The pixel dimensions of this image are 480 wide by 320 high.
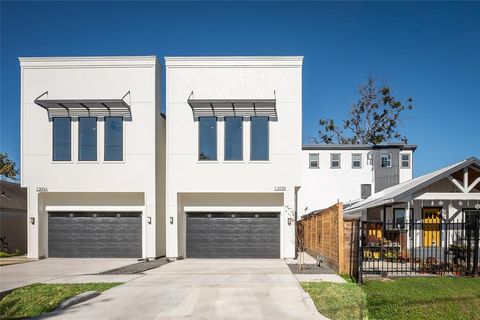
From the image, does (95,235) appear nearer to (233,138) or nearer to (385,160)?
(233,138)

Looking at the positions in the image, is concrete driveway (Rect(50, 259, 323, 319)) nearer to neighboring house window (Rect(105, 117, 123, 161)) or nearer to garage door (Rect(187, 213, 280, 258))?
garage door (Rect(187, 213, 280, 258))

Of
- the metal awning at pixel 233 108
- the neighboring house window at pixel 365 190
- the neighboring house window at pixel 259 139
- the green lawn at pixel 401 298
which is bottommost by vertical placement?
the green lawn at pixel 401 298

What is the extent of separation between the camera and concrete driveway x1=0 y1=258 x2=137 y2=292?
12.9 m

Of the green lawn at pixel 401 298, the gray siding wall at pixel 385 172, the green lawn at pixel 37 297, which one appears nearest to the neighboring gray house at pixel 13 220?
the green lawn at pixel 37 297

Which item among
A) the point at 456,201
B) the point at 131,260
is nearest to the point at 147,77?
the point at 131,260

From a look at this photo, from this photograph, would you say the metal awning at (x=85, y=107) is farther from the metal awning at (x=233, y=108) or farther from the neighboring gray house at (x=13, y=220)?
the neighboring gray house at (x=13, y=220)

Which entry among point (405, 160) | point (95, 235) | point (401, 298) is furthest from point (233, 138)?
point (405, 160)

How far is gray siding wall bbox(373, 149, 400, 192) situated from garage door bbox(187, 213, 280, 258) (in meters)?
13.9

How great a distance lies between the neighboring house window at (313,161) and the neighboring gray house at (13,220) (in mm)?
19940

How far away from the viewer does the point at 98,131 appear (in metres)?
19.4

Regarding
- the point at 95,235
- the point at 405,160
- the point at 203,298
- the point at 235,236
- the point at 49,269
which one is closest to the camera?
the point at 203,298

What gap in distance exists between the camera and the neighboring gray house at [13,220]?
2306cm

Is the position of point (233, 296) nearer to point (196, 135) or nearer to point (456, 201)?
point (196, 135)

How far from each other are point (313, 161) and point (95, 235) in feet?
58.0
